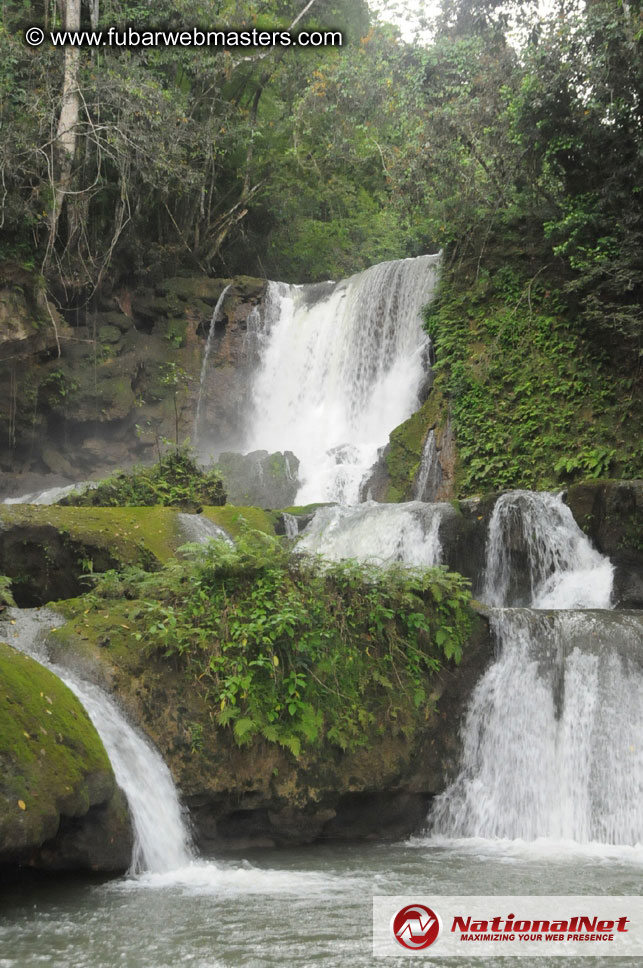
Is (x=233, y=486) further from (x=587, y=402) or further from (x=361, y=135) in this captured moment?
(x=361, y=135)

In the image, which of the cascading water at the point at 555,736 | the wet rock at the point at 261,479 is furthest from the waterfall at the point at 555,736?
the wet rock at the point at 261,479

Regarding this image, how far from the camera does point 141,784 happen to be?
6289 millimetres

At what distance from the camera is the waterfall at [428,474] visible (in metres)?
15.2

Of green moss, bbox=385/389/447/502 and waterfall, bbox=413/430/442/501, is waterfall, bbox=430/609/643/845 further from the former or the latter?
green moss, bbox=385/389/447/502

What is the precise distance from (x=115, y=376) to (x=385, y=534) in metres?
11.2

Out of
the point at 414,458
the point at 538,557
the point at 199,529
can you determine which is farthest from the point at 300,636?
the point at 414,458

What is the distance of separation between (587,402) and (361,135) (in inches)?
481

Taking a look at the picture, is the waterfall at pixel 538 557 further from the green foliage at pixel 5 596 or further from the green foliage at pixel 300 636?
the green foliage at pixel 5 596

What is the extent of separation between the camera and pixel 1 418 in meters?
19.4

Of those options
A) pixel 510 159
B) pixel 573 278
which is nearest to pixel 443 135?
pixel 510 159

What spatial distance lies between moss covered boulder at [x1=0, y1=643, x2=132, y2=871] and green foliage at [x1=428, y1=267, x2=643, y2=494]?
9654mm

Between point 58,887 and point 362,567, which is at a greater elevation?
point 362,567

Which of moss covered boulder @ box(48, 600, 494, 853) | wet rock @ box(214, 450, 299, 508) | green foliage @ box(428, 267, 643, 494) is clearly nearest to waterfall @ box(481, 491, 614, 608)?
green foliage @ box(428, 267, 643, 494)

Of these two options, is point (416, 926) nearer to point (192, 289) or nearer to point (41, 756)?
point (41, 756)
